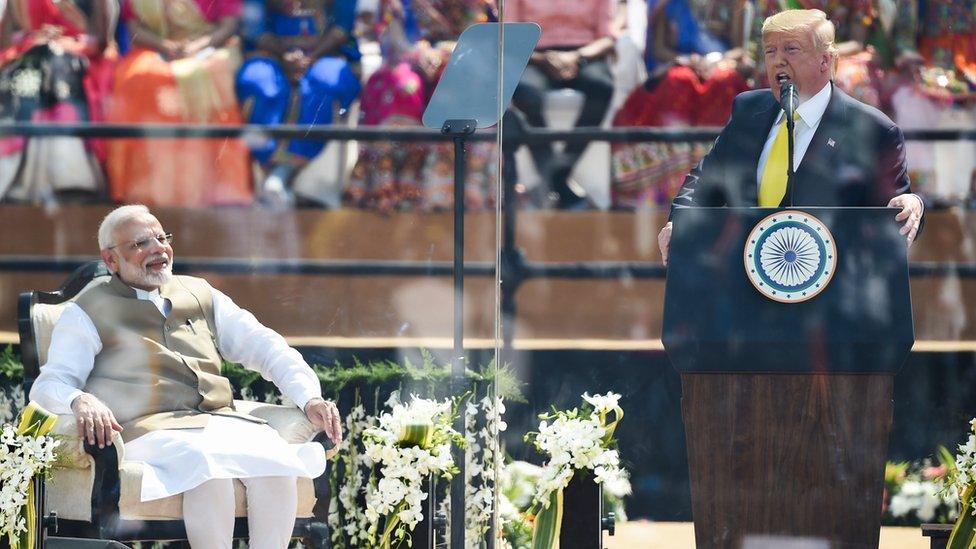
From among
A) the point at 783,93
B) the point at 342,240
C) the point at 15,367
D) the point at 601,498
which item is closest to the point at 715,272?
the point at 783,93

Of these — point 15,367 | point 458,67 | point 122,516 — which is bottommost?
point 122,516

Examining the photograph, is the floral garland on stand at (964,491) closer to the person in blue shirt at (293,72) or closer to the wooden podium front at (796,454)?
the wooden podium front at (796,454)

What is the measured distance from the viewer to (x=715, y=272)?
3799 millimetres

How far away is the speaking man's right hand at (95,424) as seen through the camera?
398 centimetres

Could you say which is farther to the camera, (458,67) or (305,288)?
(305,288)

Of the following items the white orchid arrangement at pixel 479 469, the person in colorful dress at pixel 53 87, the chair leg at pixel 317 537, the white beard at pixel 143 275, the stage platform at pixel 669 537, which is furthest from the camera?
the person in colorful dress at pixel 53 87

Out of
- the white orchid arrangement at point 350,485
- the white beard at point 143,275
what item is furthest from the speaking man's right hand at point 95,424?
the white orchid arrangement at point 350,485

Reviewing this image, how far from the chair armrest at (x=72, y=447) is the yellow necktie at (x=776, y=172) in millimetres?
1715

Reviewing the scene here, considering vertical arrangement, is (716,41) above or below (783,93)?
above

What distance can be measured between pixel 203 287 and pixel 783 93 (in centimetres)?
168

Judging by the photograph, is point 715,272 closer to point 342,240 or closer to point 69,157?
point 342,240

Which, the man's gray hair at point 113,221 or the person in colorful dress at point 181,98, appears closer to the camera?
the man's gray hair at point 113,221

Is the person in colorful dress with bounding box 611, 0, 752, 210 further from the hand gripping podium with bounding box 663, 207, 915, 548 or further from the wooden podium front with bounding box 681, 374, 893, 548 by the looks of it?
the wooden podium front with bounding box 681, 374, 893, 548

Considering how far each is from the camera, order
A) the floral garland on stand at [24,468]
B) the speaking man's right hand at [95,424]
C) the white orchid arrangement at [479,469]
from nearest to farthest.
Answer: the speaking man's right hand at [95,424] < the floral garland on stand at [24,468] < the white orchid arrangement at [479,469]
